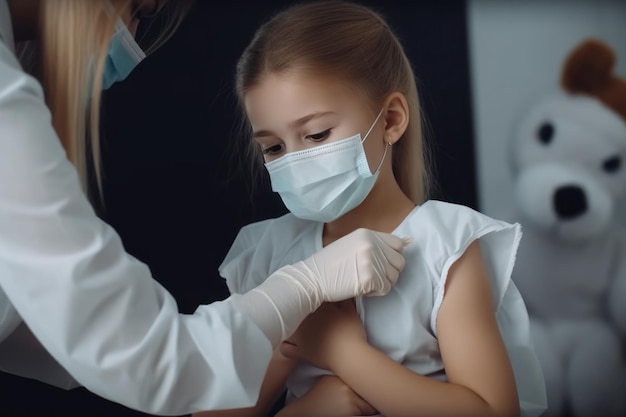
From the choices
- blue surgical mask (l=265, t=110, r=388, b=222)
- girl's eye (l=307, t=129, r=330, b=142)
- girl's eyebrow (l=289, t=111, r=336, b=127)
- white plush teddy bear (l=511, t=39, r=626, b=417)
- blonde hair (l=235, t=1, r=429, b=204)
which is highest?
blonde hair (l=235, t=1, r=429, b=204)

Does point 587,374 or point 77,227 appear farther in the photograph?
point 587,374

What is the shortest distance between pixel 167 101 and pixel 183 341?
30.1 inches

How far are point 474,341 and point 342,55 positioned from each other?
0.49 m

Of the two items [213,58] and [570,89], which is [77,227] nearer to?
[213,58]

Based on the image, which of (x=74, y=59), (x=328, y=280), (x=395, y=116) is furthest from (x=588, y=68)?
(x=74, y=59)

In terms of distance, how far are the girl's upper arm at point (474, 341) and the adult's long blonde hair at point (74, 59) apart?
54cm

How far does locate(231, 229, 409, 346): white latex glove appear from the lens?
3.57 ft

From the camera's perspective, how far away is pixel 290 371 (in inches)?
52.4

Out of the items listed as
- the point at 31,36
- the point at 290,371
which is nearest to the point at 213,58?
the point at 31,36

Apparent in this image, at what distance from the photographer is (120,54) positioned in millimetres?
1265

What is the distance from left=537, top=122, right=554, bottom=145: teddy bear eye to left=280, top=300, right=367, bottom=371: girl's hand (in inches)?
32.7

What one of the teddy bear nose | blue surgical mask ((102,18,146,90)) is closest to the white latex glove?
blue surgical mask ((102,18,146,90))

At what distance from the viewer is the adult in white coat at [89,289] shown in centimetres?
94

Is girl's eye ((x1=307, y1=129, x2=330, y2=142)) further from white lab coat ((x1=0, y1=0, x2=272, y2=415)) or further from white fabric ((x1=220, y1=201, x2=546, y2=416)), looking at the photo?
white lab coat ((x1=0, y1=0, x2=272, y2=415))
